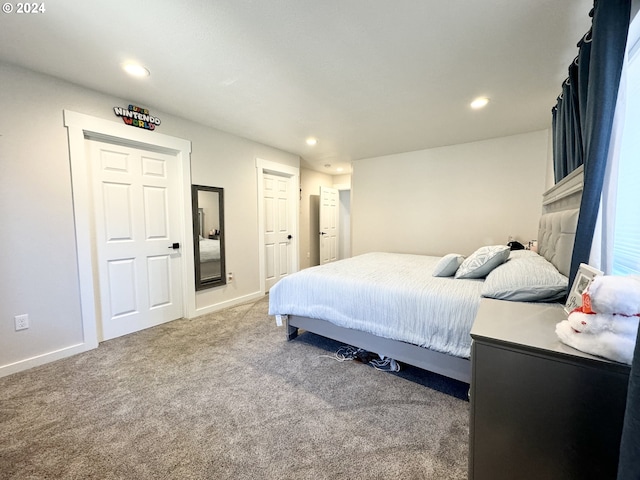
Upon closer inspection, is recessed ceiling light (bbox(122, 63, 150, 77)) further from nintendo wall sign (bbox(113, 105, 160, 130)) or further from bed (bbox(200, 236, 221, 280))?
bed (bbox(200, 236, 221, 280))

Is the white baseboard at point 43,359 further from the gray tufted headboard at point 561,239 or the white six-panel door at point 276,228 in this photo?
the gray tufted headboard at point 561,239

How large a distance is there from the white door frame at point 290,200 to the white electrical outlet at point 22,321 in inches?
95.2

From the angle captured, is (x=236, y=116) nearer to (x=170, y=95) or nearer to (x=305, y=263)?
(x=170, y=95)

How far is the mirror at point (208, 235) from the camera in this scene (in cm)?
318

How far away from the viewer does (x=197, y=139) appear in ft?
10.3

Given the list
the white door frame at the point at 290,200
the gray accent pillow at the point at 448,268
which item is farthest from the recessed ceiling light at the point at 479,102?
the white door frame at the point at 290,200

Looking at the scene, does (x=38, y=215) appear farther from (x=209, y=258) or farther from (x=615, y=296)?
(x=615, y=296)

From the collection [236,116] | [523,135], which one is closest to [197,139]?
[236,116]

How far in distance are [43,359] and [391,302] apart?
291 centimetres

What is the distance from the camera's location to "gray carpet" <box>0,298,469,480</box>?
4.07ft

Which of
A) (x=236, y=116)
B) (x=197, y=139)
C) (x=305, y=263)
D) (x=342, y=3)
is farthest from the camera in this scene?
(x=305, y=263)

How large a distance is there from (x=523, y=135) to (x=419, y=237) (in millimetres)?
1954

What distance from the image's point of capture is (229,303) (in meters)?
3.57

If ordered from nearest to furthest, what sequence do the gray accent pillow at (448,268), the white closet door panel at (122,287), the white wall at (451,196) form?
the gray accent pillow at (448,268)
the white closet door panel at (122,287)
the white wall at (451,196)
